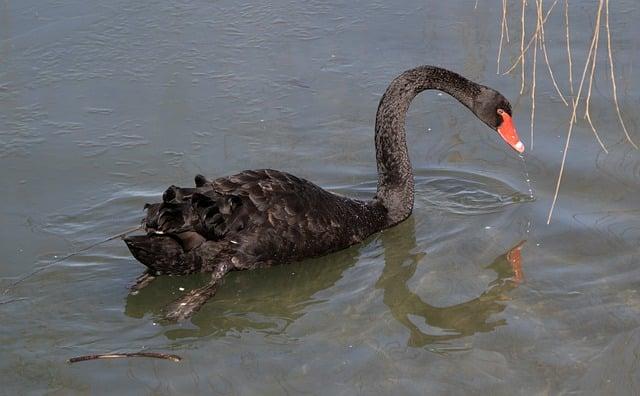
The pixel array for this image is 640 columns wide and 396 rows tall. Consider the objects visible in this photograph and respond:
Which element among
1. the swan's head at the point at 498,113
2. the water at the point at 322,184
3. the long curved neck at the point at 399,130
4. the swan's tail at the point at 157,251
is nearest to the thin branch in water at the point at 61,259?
the water at the point at 322,184

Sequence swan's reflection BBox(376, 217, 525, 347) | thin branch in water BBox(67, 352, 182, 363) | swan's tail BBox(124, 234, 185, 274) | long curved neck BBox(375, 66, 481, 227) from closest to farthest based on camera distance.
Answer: thin branch in water BBox(67, 352, 182, 363), swan's reflection BBox(376, 217, 525, 347), swan's tail BBox(124, 234, 185, 274), long curved neck BBox(375, 66, 481, 227)

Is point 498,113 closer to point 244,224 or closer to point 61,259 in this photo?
point 244,224

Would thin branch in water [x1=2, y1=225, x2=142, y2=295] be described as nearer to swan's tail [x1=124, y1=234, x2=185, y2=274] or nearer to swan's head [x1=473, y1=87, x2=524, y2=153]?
swan's tail [x1=124, y1=234, x2=185, y2=274]

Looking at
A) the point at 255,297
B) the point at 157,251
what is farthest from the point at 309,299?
the point at 157,251

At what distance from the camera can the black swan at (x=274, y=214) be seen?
16.0 feet

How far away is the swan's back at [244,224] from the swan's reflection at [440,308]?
33 centimetres

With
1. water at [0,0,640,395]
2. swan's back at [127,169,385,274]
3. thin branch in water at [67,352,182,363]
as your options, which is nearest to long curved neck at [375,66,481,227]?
water at [0,0,640,395]

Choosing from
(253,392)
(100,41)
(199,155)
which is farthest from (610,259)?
(100,41)

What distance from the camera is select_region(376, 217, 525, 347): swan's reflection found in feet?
15.1

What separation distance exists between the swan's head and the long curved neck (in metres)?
0.07

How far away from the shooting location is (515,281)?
496 centimetres

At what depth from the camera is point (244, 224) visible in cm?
510

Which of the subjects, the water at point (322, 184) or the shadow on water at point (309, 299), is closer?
the water at point (322, 184)

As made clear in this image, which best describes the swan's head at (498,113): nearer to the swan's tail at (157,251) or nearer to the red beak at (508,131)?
the red beak at (508,131)
